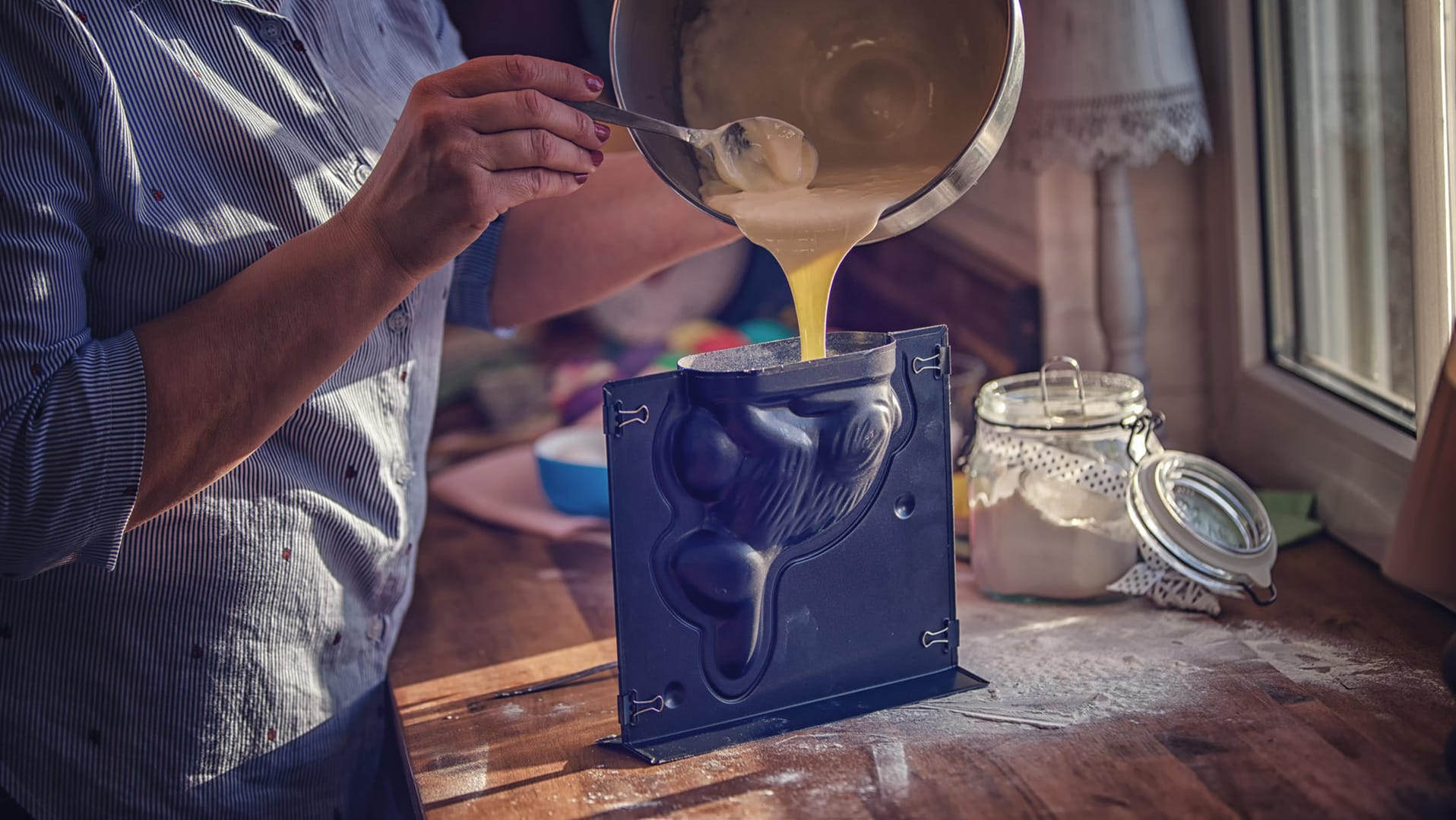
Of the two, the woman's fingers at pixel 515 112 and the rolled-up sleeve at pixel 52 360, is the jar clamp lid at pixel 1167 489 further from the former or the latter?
the rolled-up sleeve at pixel 52 360

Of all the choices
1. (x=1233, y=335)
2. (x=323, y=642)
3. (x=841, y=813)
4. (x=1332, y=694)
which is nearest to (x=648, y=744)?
(x=841, y=813)

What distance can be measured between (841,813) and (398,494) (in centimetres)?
49

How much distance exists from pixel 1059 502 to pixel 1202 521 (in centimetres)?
12

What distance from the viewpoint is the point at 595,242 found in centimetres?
129

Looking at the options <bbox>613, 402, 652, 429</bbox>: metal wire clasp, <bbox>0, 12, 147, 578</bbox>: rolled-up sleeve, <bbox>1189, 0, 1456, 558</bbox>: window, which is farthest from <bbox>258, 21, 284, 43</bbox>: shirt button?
<bbox>1189, 0, 1456, 558</bbox>: window

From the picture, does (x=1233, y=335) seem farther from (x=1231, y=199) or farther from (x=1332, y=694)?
(x=1332, y=694)

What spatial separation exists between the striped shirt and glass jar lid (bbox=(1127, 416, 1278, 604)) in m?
0.63

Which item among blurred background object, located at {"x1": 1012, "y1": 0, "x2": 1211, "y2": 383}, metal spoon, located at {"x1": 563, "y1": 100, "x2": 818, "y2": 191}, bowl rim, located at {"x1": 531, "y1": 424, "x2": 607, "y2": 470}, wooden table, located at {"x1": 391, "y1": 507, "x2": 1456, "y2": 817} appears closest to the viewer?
wooden table, located at {"x1": 391, "y1": 507, "x2": 1456, "y2": 817}

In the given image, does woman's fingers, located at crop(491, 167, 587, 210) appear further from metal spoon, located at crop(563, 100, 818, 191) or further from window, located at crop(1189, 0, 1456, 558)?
window, located at crop(1189, 0, 1456, 558)

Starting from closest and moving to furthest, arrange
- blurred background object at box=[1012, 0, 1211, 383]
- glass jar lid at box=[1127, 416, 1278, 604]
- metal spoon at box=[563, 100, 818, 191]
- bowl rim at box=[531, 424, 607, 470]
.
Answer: metal spoon at box=[563, 100, 818, 191]
glass jar lid at box=[1127, 416, 1278, 604]
blurred background object at box=[1012, 0, 1211, 383]
bowl rim at box=[531, 424, 607, 470]

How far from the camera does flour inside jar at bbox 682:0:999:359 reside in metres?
0.92

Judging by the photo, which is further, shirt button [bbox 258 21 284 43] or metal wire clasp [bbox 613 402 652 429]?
shirt button [bbox 258 21 284 43]

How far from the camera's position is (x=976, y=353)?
5.97ft

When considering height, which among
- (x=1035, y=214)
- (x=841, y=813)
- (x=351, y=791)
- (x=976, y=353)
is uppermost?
(x=1035, y=214)
